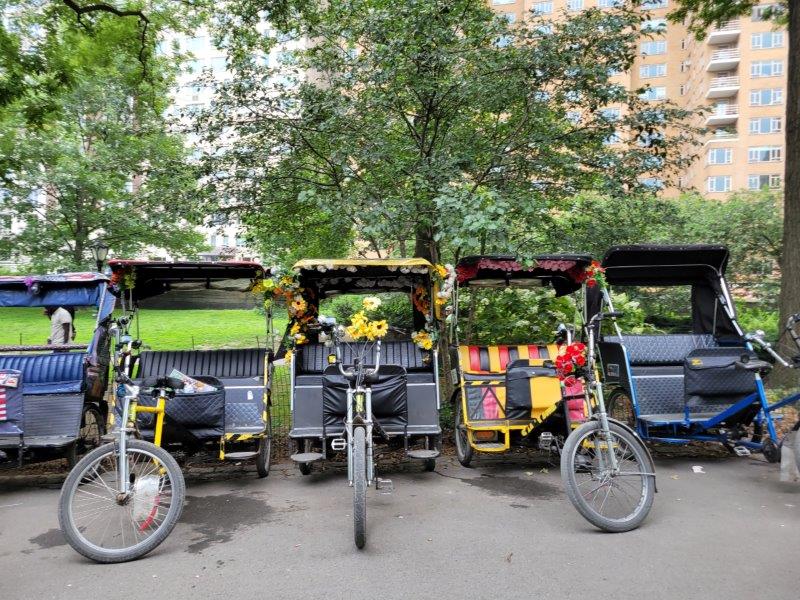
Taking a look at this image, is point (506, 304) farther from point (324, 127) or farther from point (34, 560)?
point (34, 560)

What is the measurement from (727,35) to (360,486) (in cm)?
5357

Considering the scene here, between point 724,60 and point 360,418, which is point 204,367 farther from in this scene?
point 724,60

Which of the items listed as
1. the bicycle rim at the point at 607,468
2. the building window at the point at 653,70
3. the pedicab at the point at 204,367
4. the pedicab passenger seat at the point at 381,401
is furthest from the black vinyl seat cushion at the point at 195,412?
the building window at the point at 653,70

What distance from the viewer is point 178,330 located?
17719 millimetres

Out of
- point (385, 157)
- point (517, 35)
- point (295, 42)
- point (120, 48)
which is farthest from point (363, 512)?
point (120, 48)

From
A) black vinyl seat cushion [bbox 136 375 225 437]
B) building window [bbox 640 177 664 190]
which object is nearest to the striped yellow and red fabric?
building window [bbox 640 177 664 190]

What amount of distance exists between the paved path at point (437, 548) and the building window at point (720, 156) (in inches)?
1795

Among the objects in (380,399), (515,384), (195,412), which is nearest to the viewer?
(195,412)

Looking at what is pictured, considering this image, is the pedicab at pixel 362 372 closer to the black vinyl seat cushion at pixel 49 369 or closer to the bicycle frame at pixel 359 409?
the bicycle frame at pixel 359 409

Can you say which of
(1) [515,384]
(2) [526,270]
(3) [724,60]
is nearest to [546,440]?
(1) [515,384]

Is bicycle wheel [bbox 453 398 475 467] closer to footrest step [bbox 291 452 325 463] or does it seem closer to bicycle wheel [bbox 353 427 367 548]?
footrest step [bbox 291 452 325 463]

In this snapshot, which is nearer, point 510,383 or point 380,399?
point 380,399

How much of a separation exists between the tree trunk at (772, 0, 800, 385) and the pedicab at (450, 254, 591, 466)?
9.97ft

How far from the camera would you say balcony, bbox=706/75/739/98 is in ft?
149
